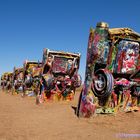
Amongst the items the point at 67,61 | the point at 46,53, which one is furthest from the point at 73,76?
the point at 46,53

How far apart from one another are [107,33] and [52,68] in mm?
6377


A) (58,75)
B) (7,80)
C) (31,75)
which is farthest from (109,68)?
(7,80)

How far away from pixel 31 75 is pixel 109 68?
1196cm

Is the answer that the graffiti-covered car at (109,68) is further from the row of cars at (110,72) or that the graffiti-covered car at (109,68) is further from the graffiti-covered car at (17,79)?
the graffiti-covered car at (17,79)

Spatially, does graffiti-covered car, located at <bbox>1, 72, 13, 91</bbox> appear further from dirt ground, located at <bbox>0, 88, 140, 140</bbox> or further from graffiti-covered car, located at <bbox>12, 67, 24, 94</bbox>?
dirt ground, located at <bbox>0, 88, 140, 140</bbox>

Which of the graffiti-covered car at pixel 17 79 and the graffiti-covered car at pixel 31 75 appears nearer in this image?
the graffiti-covered car at pixel 31 75

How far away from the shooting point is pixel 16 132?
818 centimetres

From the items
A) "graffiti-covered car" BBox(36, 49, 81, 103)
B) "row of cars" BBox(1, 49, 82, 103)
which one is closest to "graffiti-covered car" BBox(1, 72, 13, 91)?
"row of cars" BBox(1, 49, 82, 103)

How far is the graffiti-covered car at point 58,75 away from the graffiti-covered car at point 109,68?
17.6 ft

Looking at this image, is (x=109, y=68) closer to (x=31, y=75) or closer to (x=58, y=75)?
(x=58, y=75)

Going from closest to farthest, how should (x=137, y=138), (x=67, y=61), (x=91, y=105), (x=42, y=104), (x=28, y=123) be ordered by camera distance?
(x=137, y=138) → (x=28, y=123) → (x=91, y=105) → (x=42, y=104) → (x=67, y=61)

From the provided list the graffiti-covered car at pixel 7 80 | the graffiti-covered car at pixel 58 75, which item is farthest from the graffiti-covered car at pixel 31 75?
the graffiti-covered car at pixel 7 80

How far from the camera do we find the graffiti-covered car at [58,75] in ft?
52.8

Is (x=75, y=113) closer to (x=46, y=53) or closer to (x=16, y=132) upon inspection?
(x=16, y=132)
